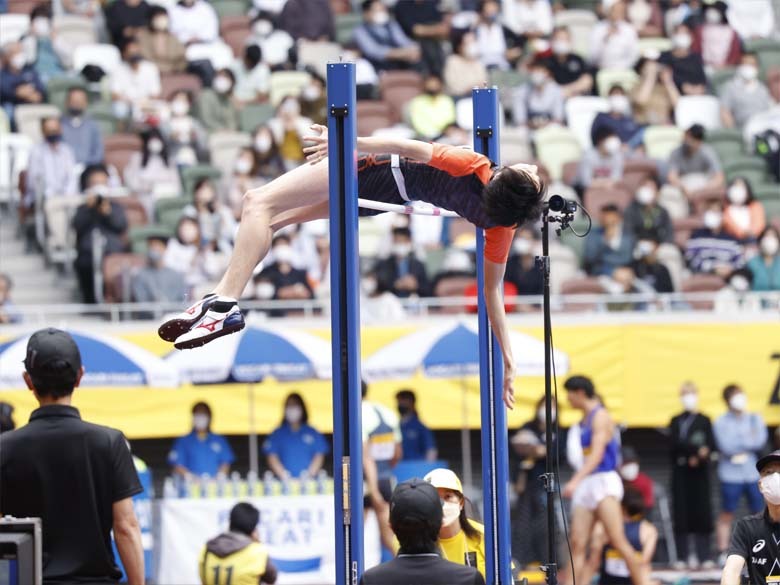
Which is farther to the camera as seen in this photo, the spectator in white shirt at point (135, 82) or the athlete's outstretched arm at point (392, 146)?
the spectator in white shirt at point (135, 82)

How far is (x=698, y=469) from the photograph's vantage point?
15.3m

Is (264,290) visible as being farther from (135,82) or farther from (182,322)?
(182,322)

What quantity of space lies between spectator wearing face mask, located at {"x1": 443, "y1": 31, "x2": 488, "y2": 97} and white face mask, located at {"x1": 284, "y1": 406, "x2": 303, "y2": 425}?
6.26 meters

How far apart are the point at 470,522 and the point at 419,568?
105 inches

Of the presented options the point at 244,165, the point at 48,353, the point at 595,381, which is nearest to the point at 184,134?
the point at 244,165

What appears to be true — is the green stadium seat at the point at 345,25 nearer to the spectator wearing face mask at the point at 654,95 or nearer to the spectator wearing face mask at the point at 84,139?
the spectator wearing face mask at the point at 654,95

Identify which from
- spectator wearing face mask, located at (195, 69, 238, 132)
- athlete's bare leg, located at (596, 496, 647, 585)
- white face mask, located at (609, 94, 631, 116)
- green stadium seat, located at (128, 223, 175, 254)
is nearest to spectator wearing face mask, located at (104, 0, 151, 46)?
spectator wearing face mask, located at (195, 69, 238, 132)

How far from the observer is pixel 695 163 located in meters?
18.4

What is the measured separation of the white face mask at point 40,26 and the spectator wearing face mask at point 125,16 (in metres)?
0.81

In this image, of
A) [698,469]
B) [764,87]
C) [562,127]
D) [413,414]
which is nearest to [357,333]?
[413,414]

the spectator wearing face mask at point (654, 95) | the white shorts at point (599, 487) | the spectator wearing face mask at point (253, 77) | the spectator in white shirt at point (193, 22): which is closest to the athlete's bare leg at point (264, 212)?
the white shorts at point (599, 487)

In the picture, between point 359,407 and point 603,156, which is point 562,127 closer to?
point 603,156

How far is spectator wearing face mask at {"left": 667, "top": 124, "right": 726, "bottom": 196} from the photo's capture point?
18281mm

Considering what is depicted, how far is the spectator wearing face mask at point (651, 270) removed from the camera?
54.3 ft
